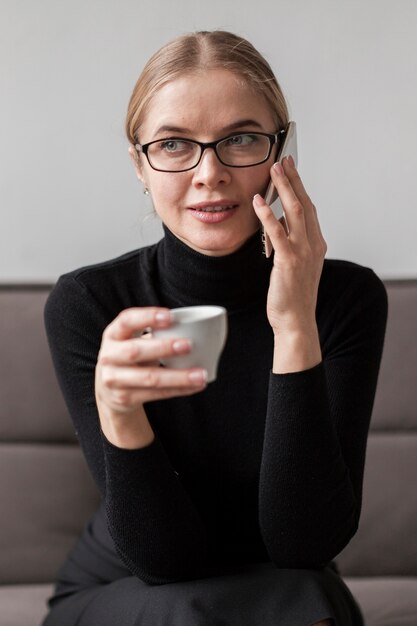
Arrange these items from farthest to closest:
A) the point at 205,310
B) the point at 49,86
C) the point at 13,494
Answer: the point at 49,86 < the point at 13,494 < the point at 205,310

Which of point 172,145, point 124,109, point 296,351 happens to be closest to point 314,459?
point 296,351

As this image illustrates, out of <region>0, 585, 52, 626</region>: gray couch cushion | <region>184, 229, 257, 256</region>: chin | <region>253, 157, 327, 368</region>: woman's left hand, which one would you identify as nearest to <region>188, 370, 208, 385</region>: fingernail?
<region>253, 157, 327, 368</region>: woman's left hand

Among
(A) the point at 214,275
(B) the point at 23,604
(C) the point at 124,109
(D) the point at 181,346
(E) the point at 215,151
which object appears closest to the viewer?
(D) the point at 181,346

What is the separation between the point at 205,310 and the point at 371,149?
3.91ft

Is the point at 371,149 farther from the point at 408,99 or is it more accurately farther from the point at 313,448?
the point at 313,448

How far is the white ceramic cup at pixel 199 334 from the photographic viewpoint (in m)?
1.00

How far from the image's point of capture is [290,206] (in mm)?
1363

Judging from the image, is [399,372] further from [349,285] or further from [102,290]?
[102,290]

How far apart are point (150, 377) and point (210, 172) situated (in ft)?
1.41

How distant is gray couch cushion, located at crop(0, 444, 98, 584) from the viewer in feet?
6.18

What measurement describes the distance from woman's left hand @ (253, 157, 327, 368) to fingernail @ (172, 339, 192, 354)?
0.37 meters

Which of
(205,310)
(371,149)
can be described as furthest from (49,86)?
(205,310)

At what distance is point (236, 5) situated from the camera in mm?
2074

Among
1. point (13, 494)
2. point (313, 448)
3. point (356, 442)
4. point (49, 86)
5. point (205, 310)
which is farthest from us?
point (49, 86)
